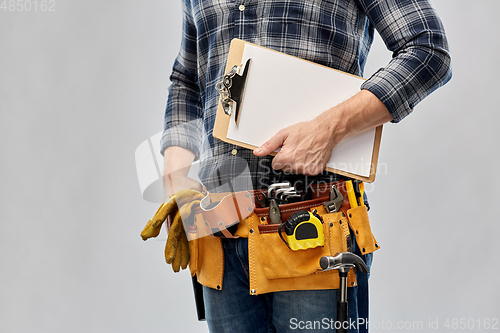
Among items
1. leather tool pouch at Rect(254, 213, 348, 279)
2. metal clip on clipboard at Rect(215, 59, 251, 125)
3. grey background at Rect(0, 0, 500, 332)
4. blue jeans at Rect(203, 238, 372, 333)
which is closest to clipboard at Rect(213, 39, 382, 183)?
metal clip on clipboard at Rect(215, 59, 251, 125)

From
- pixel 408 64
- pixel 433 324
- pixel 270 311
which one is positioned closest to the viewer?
pixel 408 64

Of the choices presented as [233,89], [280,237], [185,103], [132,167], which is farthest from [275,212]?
[132,167]

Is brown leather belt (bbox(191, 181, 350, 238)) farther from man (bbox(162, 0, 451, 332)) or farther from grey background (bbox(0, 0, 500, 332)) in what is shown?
grey background (bbox(0, 0, 500, 332))

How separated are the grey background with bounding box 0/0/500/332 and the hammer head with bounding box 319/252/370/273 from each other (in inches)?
56.1

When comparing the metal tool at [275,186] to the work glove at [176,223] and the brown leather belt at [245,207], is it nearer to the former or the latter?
the brown leather belt at [245,207]

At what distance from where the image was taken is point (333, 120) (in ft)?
2.61

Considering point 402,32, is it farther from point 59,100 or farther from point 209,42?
point 59,100

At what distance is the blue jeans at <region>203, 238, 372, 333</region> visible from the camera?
84cm

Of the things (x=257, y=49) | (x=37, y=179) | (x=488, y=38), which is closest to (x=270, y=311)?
(x=257, y=49)

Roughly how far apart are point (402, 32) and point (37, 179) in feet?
6.61

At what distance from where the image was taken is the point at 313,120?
2.65ft

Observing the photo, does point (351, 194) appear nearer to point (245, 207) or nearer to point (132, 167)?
point (245, 207)

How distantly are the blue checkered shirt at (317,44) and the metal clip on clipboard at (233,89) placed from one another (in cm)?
11

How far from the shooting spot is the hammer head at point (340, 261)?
763mm
